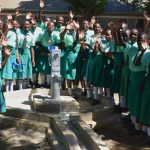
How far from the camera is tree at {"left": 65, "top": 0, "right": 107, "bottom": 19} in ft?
101

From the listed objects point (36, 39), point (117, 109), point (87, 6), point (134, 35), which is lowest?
point (117, 109)

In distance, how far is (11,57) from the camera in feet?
37.3

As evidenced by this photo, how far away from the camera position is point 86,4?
30.7 m

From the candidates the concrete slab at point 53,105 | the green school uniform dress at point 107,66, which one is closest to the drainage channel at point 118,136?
the concrete slab at point 53,105

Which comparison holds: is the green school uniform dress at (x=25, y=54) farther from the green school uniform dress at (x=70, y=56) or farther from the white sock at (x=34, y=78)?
the green school uniform dress at (x=70, y=56)

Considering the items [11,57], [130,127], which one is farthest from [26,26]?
[130,127]

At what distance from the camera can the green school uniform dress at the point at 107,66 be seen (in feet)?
32.4

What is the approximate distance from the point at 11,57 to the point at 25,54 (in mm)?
420

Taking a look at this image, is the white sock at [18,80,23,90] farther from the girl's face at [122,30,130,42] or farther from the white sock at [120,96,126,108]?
the girl's face at [122,30,130,42]

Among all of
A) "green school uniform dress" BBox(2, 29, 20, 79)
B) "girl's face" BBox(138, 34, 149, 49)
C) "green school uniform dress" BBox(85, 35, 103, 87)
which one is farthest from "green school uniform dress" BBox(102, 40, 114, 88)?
"green school uniform dress" BBox(2, 29, 20, 79)

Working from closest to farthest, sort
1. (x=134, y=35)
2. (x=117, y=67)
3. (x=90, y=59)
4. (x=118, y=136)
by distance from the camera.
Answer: (x=118, y=136), (x=134, y=35), (x=117, y=67), (x=90, y=59)

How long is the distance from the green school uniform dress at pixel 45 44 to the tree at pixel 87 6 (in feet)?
61.4

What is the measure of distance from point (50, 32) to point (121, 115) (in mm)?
3090

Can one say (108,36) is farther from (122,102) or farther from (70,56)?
(122,102)
